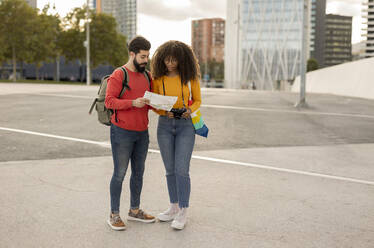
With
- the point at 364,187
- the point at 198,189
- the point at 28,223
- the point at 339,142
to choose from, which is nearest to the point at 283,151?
the point at 339,142

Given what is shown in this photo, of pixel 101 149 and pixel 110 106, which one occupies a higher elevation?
pixel 110 106

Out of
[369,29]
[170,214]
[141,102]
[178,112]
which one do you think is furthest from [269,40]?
[141,102]

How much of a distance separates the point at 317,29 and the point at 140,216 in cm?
17302

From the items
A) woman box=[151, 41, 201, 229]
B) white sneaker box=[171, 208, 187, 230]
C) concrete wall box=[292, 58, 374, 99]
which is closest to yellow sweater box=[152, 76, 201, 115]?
woman box=[151, 41, 201, 229]

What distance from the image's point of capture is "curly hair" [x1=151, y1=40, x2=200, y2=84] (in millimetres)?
3637

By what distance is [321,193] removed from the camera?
493 centimetres

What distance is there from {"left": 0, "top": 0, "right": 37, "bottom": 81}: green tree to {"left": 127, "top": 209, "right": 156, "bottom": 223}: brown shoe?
175ft

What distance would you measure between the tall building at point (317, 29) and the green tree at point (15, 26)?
114m

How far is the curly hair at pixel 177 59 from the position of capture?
3.64 m

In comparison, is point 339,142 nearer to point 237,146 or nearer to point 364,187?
point 237,146

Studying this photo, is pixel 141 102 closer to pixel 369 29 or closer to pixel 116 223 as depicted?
pixel 116 223

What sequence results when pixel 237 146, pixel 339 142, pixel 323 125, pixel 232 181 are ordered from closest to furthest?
pixel 232 181 → pixel 237 146 → pixel 339 142 → pixel 323 125

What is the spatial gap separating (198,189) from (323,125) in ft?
24.2

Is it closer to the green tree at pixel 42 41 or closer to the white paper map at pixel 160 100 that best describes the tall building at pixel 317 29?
the green tree at pixel 42 41
